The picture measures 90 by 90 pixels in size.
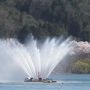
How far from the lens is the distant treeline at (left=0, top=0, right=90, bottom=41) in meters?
147

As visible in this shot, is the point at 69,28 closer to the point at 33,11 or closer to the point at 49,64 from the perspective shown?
the point at 33,11

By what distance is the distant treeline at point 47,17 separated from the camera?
146750mm

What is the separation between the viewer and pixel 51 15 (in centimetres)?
15625

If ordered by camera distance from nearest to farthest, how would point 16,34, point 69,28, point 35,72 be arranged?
point 35,72 < point 16,34 < point 69,28

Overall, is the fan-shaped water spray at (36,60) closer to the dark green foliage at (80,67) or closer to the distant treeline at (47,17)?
the dark green foliage at (80,67)

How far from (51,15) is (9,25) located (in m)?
12.1

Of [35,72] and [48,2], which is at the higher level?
[48,2]

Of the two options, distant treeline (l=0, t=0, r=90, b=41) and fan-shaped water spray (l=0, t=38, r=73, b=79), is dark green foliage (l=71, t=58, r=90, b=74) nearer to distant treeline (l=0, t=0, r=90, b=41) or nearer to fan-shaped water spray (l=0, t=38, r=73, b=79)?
distant treeline (l=0, t=0, r=90, b=41)

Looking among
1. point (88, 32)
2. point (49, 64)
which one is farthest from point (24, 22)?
point (49, 64)

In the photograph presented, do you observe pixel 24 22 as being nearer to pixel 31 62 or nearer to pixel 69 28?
pixel 69 28

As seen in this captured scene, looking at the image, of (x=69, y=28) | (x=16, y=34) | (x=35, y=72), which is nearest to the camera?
(x=35, y=72)

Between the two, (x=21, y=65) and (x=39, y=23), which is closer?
(x=21, y=65)

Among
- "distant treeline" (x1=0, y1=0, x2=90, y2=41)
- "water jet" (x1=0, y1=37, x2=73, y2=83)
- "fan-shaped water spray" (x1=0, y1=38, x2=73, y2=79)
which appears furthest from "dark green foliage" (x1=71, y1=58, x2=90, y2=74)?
"water jet" (x1=0, y1=37, x2=73, y2=83)

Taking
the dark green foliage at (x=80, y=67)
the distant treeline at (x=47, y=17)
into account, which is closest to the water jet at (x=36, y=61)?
the dark green foliage at (x=80, y=67)
